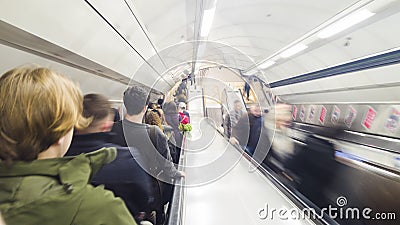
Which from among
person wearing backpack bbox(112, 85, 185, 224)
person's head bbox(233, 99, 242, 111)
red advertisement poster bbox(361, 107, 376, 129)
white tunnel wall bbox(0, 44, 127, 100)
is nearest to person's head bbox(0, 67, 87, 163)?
person wearing backpack bbox(112, 85, 185, 224)

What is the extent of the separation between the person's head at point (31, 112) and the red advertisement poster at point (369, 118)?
579 centimetres

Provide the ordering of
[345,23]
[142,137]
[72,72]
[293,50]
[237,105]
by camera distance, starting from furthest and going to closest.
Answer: [293,50] → [237,105] → [345,23] → [72,72] → [142,137]

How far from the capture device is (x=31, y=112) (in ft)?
1.91

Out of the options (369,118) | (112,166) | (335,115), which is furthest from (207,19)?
(335,115)

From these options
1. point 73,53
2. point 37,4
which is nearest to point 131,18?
point 73,53

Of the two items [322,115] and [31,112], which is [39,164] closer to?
[31,112]

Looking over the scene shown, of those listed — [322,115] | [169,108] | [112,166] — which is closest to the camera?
[112,166]

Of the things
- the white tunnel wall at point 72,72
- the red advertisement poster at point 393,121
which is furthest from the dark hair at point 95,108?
the red advertisement poster at point 393,121

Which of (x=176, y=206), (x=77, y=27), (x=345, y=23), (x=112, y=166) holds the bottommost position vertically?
(x=176, y=206)

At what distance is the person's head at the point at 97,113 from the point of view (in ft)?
→ 4.32

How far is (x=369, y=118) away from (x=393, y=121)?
0.65 meters

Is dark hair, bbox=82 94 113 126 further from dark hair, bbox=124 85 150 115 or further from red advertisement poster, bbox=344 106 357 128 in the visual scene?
red advertisement poster, bbox=344 106 357 128

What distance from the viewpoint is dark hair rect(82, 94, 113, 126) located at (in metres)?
1.35

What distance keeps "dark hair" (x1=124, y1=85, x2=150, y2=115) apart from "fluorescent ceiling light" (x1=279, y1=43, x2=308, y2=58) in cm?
435
